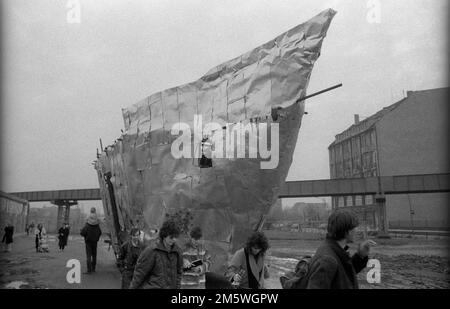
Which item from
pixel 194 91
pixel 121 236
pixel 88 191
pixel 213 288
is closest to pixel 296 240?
pixel 88 191

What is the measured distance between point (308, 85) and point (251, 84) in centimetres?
83

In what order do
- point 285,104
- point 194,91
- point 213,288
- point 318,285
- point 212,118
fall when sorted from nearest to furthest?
point 318,285 → point 213,288 → point 285,104 → point 212,118 → point 194,91

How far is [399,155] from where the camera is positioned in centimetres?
2183

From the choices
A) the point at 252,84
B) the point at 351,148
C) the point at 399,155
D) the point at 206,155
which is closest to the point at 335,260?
the point at 206,155

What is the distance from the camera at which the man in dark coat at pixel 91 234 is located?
7871 millimetres

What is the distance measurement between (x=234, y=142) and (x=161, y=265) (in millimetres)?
2644

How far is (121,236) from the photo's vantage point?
7.66 meters

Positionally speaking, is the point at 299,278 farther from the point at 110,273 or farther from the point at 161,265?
the point at 110,273

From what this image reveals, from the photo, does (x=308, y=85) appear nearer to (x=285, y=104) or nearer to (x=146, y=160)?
(x=285, y=104)

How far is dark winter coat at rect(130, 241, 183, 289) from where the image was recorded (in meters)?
3.23

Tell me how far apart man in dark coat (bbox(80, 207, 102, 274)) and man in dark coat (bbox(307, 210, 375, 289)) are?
642 cm

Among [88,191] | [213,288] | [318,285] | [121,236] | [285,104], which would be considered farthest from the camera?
[88,191]

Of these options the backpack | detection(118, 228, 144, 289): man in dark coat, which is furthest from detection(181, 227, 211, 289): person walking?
the backpack

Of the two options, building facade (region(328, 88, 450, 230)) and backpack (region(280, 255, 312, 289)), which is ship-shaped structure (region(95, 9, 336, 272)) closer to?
backpack (region(280, 255, 312, 289))
